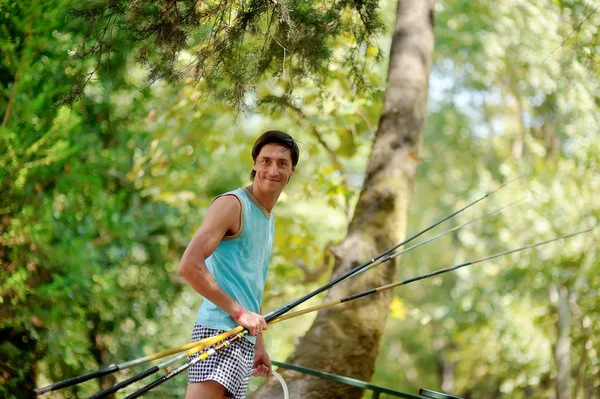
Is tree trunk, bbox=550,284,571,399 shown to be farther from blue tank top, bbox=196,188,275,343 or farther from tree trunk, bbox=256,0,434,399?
blue tank top, bbox=196,188,275,343

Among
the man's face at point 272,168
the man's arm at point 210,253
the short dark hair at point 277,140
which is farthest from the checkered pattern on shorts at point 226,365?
the short dark hair at point 277,140

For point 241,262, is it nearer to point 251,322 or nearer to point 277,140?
point 251,322

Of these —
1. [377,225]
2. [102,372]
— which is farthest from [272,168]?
[377,225]

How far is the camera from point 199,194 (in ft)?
23.0

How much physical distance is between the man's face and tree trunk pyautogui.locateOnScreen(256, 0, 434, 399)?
1492 millimetres

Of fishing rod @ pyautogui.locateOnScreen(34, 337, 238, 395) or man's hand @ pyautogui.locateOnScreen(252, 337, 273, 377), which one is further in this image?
man's hand @ pyautogui.locateOnScreen(252, 337, 273, 377)

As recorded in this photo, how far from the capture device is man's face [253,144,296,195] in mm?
2186

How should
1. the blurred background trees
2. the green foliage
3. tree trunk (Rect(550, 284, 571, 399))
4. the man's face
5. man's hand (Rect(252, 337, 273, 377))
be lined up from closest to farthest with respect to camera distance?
the man's face → man's hand (Rect(252, 337, 273, 377)) → the green foliage → the blurred background trees → tree trunk (Rect(550, 284, 571, 399))

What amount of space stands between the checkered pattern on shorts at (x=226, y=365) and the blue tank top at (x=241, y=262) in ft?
0.10

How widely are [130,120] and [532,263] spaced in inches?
257

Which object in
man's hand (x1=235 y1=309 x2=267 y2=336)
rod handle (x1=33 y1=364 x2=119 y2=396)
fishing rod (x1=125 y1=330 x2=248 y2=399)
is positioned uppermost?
man's hand (x1=235 y1=309 x2=267 y2=336)

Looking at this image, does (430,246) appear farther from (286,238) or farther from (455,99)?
(286,238)

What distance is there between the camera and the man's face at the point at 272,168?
2.19m

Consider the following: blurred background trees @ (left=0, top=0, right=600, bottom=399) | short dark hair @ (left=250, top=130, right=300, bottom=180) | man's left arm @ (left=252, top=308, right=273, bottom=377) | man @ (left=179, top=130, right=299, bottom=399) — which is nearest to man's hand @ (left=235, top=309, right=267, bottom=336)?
man @ (left=179, top=130, right=299, bottom=399)
